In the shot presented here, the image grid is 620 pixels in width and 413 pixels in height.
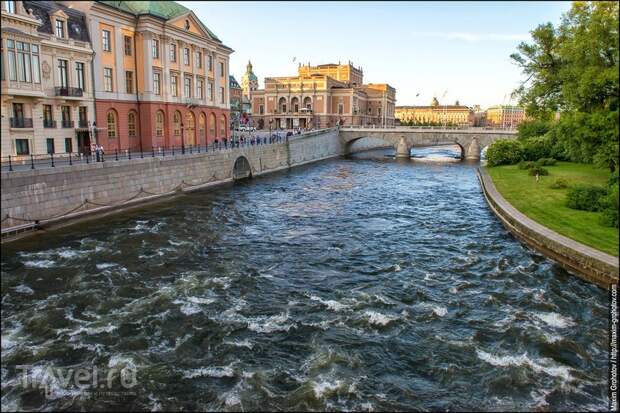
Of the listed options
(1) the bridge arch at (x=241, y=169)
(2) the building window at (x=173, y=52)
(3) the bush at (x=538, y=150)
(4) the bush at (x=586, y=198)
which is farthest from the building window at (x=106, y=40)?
(3) the bush at (x=538, y=150)

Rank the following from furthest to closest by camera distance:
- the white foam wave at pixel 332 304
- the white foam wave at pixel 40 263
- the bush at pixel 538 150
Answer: the bush at pixel 538 150 → the white foam wave at pixel 40 263 → the white foam wave at pixel 332 304

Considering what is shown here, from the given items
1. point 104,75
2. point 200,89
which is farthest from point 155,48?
point 200,89

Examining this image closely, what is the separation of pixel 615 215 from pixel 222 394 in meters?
21.9

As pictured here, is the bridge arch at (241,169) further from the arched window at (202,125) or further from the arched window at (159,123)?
the arched window at (159,123)

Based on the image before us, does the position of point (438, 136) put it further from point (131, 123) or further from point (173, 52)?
point (131, 123)

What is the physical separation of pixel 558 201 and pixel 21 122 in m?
39.9

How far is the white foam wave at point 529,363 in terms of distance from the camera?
1453 centimetres

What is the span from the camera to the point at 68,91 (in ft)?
136

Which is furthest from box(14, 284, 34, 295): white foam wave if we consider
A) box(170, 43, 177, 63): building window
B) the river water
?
box(170, 43, 177, 63): building window

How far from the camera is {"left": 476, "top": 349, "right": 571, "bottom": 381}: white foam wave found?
1453 centimetres

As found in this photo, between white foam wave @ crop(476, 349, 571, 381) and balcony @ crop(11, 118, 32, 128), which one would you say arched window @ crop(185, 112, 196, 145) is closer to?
balcony @ crop(11, 118, 32, 128)

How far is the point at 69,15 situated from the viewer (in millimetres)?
42500

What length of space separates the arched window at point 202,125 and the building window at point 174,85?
20.0 feet

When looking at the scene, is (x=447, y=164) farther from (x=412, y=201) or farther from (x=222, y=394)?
(x=222, y=394)
